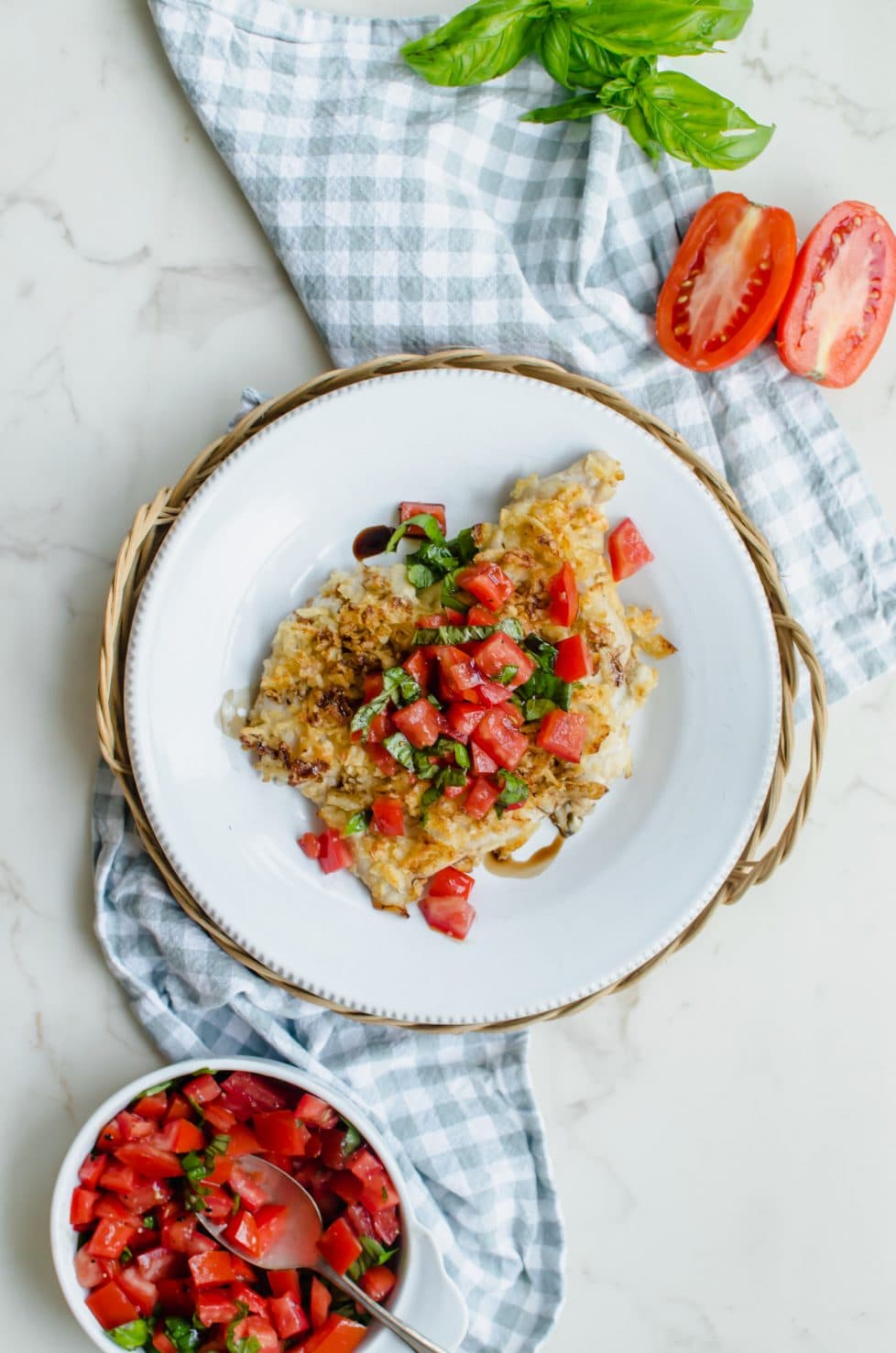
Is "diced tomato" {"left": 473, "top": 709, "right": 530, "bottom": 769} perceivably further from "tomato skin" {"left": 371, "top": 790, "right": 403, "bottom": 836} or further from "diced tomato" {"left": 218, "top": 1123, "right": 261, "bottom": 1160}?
"diced tomato" {"left": 218, "top": 1123, "right": 261, "bottom": 1160}

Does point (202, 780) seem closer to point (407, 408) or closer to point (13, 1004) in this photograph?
point (13, 1004)

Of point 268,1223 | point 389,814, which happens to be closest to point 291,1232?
point 268,1223

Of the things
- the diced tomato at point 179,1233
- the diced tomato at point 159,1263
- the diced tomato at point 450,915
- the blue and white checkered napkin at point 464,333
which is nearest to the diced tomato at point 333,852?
the diced tomato at point 450,915

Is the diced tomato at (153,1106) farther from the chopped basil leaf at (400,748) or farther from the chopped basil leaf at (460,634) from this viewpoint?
the chopped basil leaf at (460,634)

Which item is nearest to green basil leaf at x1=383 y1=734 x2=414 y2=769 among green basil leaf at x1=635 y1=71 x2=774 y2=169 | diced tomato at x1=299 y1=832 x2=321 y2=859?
diced tomato at x1=299 y1=832 x2=321 y2=859

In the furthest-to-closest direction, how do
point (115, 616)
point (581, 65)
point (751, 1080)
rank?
point (751, 1080) < point (581, 65) < point (115, 616)

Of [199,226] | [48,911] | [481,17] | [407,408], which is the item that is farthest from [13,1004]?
[481,17]

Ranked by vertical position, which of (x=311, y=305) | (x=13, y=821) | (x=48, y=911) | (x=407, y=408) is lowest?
(x=48, y=911)
